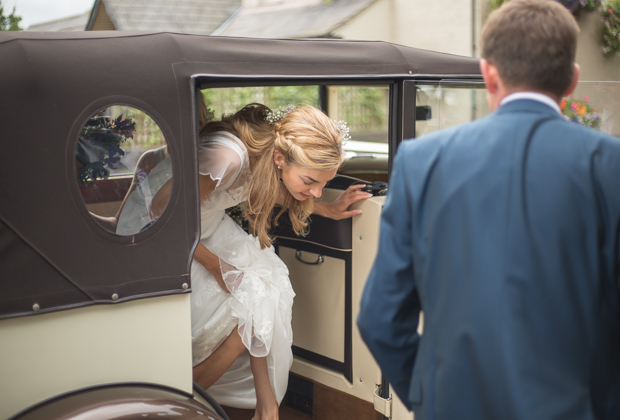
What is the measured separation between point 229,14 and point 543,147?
1389 cm

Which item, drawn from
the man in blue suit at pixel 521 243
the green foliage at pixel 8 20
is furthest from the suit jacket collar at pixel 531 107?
the green foliage at pixel 8 20

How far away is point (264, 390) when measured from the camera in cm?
262

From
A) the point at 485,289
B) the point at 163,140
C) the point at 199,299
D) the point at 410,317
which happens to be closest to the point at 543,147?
the point at 485,289

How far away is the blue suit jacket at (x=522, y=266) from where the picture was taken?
3.83 feet

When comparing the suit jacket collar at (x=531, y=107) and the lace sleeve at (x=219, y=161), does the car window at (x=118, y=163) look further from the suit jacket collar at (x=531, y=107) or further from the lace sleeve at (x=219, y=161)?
the suit jacket collar at (x=531, y=107)

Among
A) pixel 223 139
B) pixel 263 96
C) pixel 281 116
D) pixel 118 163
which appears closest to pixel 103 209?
pixel 118 163

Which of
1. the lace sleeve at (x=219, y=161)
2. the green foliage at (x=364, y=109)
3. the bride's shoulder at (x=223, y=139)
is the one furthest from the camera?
the green foliage at (x=364, y=109)

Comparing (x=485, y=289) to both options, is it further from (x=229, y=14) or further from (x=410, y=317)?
(x=229, y=14)

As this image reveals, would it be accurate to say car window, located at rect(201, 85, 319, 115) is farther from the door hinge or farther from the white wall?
the door hinge

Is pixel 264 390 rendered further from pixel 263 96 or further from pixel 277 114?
pixel 263 96

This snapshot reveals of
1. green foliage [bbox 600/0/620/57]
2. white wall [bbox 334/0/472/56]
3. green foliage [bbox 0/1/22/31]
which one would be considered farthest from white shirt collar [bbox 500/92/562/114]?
white wall [bbox 334/0/472/56]

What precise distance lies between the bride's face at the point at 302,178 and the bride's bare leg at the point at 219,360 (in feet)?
2.30

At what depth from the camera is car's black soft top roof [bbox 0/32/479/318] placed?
1617mm

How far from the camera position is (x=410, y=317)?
4.63ft
